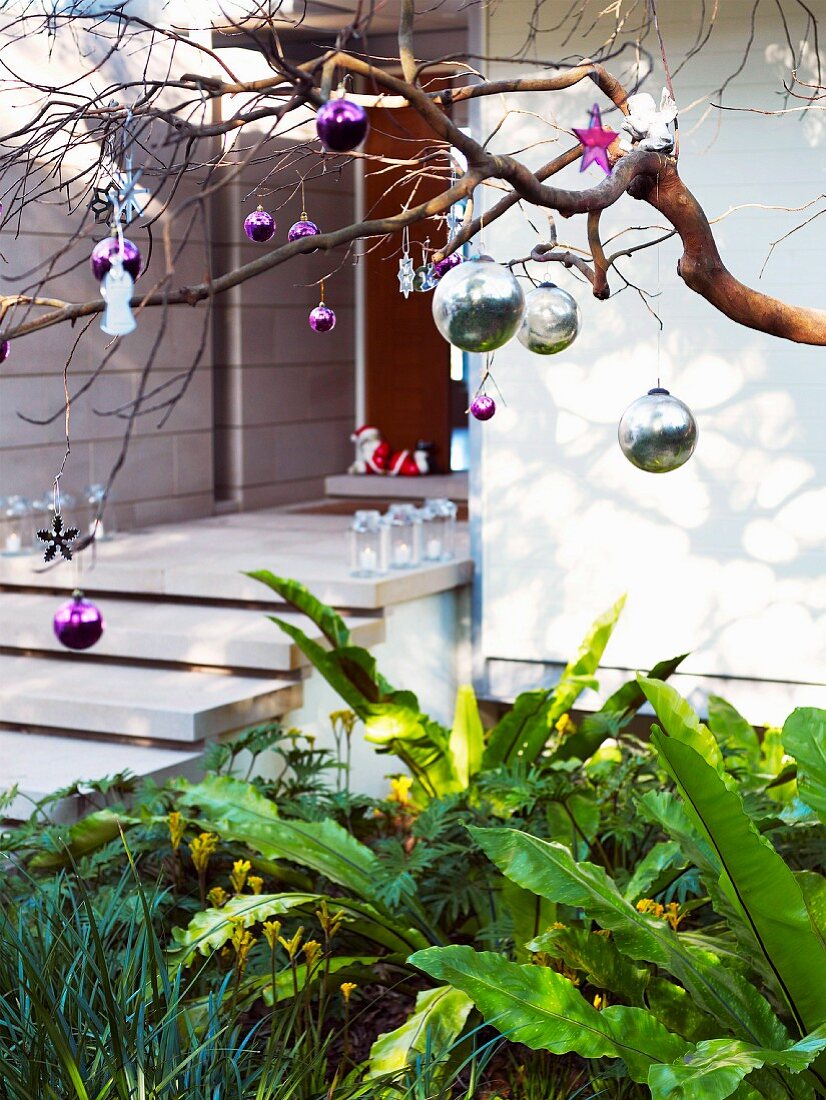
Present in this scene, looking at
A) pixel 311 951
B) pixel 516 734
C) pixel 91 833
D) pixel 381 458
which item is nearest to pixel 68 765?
pixel 91 833

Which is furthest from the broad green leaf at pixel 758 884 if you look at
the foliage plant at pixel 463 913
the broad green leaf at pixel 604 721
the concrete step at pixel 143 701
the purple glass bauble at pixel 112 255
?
the concrete step at pixel 143 701

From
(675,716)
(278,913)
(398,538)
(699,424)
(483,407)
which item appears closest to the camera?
(675,716)

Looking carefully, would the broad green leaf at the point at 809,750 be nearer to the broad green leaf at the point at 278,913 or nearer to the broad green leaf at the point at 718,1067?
the broad green leaf at the point at 718,1067

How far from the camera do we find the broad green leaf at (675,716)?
259 cm

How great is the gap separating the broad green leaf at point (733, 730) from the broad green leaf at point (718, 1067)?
1.98 m

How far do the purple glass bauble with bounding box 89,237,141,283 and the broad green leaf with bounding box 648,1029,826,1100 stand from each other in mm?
1280

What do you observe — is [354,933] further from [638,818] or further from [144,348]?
[144,348]

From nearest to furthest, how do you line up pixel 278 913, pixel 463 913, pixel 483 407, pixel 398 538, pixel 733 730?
1. pixel 483 407
2. pixel 278 913
3. pixel 463 913
4. pixel 733 730
5. pixel 398 538

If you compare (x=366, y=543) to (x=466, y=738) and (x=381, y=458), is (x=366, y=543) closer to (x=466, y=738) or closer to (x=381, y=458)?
(x=466, y=738)

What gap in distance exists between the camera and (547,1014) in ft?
7.04

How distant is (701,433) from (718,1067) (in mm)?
3183

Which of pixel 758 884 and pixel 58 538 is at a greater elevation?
pixel 58 538

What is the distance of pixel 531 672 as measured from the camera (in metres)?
5.26

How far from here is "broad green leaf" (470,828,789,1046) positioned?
2332mm
